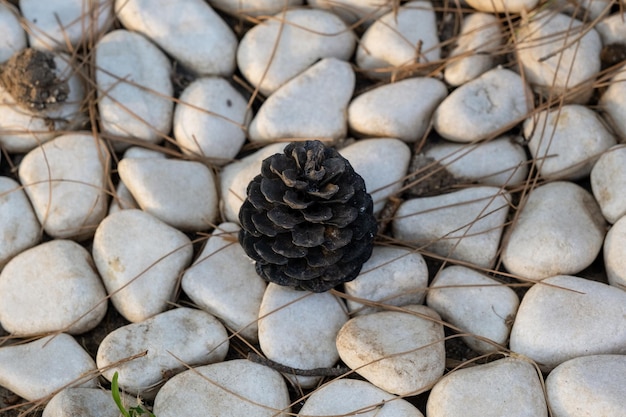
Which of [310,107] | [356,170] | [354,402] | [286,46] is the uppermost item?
[286,46]

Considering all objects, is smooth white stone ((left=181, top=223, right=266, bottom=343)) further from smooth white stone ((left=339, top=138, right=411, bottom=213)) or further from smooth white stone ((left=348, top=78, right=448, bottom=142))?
smooth white stone ((left=348, top=78, right=448, bottom=142))

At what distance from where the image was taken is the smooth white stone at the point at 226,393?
153cm

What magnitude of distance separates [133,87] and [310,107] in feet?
1.64

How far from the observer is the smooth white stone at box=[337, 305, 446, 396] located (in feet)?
4.95

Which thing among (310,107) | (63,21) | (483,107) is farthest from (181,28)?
(483,107)

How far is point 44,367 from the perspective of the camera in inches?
62.8

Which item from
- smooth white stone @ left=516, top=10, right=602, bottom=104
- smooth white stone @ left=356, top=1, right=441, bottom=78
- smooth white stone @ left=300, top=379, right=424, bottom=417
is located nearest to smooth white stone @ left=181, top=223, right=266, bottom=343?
smooth white stone @ left=300, top=379, right=424, bottom=417

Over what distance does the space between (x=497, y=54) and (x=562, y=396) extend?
952mm

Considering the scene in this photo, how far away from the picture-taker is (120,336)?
1614mm

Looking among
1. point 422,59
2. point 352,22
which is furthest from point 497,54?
point 352,22

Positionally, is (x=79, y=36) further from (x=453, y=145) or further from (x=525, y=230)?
(x=525, y=230)

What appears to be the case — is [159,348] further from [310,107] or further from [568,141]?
[568,141]

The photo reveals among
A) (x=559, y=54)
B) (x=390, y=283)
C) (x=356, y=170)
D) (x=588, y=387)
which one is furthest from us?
(x=559, y=54)

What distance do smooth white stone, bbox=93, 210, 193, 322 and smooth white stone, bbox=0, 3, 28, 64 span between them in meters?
0.58
